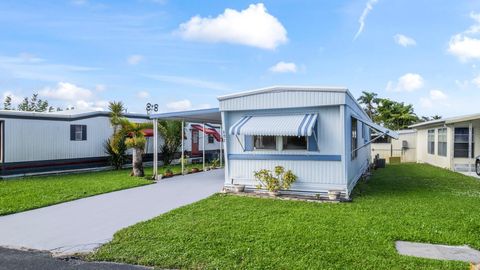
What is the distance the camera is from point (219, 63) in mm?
18172

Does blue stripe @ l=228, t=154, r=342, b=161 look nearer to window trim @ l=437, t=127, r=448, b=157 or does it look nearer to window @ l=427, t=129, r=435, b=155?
window trim @ l=437, t=127, r=448, b=157

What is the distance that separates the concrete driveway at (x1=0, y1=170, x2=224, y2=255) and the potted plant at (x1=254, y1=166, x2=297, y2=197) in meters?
1.71

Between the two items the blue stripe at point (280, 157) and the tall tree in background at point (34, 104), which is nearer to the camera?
the blue stripe at point (280, 157)

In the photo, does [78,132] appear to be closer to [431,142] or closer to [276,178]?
[276,178]

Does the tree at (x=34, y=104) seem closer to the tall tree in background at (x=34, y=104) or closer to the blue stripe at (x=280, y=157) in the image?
the tall tree in background at (x=34, y=104)

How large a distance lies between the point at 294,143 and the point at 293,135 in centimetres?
114

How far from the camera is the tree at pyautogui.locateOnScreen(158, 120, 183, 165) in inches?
770

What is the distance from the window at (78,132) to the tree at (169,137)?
12.9 feet

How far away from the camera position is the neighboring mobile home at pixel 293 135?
9016 millimetres

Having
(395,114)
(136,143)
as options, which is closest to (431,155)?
(395,114)

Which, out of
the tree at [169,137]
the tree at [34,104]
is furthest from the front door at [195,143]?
the tree at [34,104]

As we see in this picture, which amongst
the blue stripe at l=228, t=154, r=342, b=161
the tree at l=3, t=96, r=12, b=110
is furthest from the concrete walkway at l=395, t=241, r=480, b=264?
the tree at l=3, t=96, r=12, b=110

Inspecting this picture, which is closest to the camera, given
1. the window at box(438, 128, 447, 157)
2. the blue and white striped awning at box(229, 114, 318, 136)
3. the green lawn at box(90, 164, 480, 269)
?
the green lawn at box(90, 164, 480, 269)

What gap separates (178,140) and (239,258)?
52.4 ft
